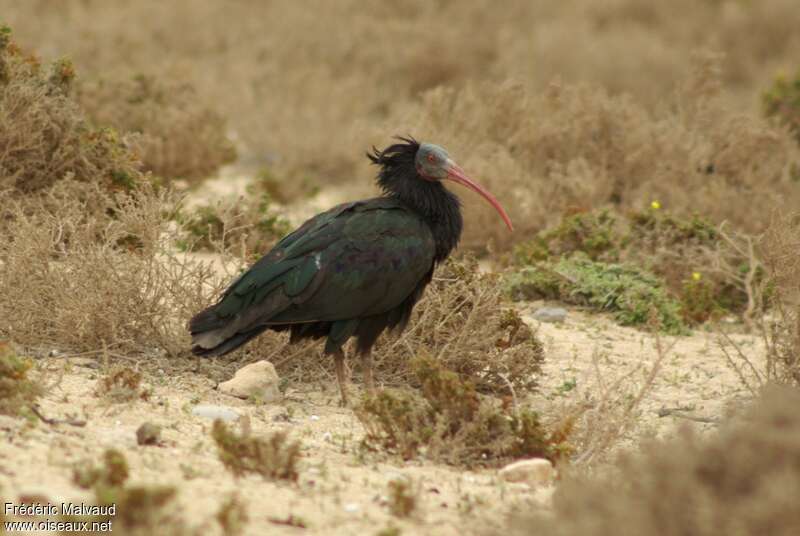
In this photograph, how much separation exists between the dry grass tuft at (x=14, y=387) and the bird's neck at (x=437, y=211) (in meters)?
2.41

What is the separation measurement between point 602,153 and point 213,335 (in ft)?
18.3

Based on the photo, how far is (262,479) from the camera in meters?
4.59

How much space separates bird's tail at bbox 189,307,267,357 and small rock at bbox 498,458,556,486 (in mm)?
1673

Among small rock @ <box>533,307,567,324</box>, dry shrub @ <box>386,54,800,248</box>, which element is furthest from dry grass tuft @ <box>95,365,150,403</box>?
dry shrub @ <box>386,54,800,248</box>

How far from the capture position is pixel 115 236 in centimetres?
629

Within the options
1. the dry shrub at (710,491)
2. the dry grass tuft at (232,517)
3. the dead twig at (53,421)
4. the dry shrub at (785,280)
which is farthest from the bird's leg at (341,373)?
the dry shrub at (710,491)

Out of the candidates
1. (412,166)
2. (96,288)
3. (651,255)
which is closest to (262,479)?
(96,288)

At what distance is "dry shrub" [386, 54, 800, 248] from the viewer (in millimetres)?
10188

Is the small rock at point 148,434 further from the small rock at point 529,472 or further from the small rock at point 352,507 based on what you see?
the small rock at point 529,472

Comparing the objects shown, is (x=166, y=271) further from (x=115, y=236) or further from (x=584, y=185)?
(x=584, y=185)

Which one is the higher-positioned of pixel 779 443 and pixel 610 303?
pixel 610 303

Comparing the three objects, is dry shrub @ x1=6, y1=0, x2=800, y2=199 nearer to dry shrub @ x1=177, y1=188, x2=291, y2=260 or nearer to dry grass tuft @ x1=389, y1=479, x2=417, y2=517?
dry shrub @ x1=177, y1=188, x2=291, y2=260

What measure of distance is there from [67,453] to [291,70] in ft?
40.1

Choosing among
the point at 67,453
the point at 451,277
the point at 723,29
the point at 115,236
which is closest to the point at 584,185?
the point at 451,277
